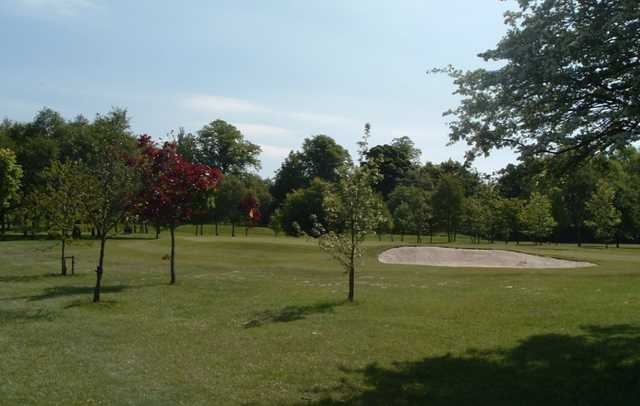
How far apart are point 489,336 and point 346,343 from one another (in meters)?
3.96

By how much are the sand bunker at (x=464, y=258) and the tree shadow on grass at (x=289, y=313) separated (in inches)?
827

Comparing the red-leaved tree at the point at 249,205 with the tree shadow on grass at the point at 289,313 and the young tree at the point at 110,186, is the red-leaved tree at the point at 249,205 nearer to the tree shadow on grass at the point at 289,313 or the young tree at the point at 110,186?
the young tree at the point at 110,186

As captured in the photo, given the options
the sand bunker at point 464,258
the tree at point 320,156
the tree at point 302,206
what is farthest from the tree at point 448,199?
the tree at point 320,156

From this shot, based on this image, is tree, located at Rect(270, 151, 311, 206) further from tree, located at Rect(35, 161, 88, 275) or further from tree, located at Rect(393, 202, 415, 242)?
tree, located at Rect(35, 161, 88, 275)

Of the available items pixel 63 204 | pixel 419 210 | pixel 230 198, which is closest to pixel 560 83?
pixel 63 204

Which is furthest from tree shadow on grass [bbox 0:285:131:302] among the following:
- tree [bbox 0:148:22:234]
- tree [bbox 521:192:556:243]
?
tree [bbox 521:192:556:243]

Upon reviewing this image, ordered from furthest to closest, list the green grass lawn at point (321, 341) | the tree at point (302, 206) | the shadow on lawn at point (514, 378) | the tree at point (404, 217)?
the tree at point (302, 206) < the tree at point (404, 217) < the green grass lawn at point (321, 341) < the shadow on lawn at point (514, 378)

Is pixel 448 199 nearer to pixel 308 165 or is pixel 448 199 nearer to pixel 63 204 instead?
pixel 308 165

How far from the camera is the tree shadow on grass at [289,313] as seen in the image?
17.4 meters

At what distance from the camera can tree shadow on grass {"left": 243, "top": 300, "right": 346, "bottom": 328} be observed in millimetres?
17359

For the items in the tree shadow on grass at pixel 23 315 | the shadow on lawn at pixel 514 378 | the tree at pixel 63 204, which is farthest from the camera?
the tree at pixel 63 204

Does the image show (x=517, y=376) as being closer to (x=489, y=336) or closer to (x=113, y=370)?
(x=489, y=336)

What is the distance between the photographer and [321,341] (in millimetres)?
14492

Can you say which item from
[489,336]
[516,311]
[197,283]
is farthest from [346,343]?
[197,283]
